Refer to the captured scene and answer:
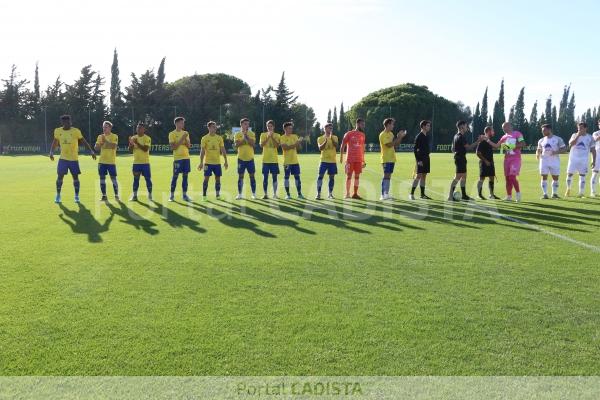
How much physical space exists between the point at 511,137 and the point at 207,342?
11005mm

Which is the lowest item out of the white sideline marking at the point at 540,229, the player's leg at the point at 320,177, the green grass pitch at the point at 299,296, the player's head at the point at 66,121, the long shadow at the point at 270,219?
the green grass pitch at the point at 299,296

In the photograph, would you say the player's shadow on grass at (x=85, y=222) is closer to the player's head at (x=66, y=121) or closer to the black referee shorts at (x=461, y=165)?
the player's head at (x=66, y=121)

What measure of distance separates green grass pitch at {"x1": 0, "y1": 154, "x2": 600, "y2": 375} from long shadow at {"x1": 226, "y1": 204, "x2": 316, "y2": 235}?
93 millimetres

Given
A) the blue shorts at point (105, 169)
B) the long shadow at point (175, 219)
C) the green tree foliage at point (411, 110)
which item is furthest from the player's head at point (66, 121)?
the green tree foliage at point (411, 110)

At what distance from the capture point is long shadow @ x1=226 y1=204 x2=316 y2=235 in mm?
9055

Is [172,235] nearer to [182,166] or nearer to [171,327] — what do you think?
[171,327]

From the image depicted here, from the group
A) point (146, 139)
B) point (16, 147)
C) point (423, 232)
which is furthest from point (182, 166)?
point (16, 147)

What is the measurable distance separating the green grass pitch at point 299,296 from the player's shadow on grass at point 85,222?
75 mm

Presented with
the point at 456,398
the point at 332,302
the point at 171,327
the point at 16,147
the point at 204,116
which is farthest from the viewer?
the point at 204,116

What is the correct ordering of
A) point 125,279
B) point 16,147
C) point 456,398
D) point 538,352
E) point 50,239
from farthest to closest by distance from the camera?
1. point 16,147
2. point 50,239
3. point 125,279
4. point 538,352
5. point 456,398

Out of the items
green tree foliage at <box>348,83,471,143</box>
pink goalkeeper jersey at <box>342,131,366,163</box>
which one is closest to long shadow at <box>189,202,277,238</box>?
pink goalkeeper jersey at <box>342,131,366,163</box>

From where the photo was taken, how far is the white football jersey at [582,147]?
13773 mm

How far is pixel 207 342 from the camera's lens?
13.2 ft

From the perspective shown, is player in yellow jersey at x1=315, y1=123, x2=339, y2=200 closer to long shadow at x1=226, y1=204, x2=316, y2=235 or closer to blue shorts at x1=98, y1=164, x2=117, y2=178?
long shadow at x1=226, y1=204, x2=316, y2=235
